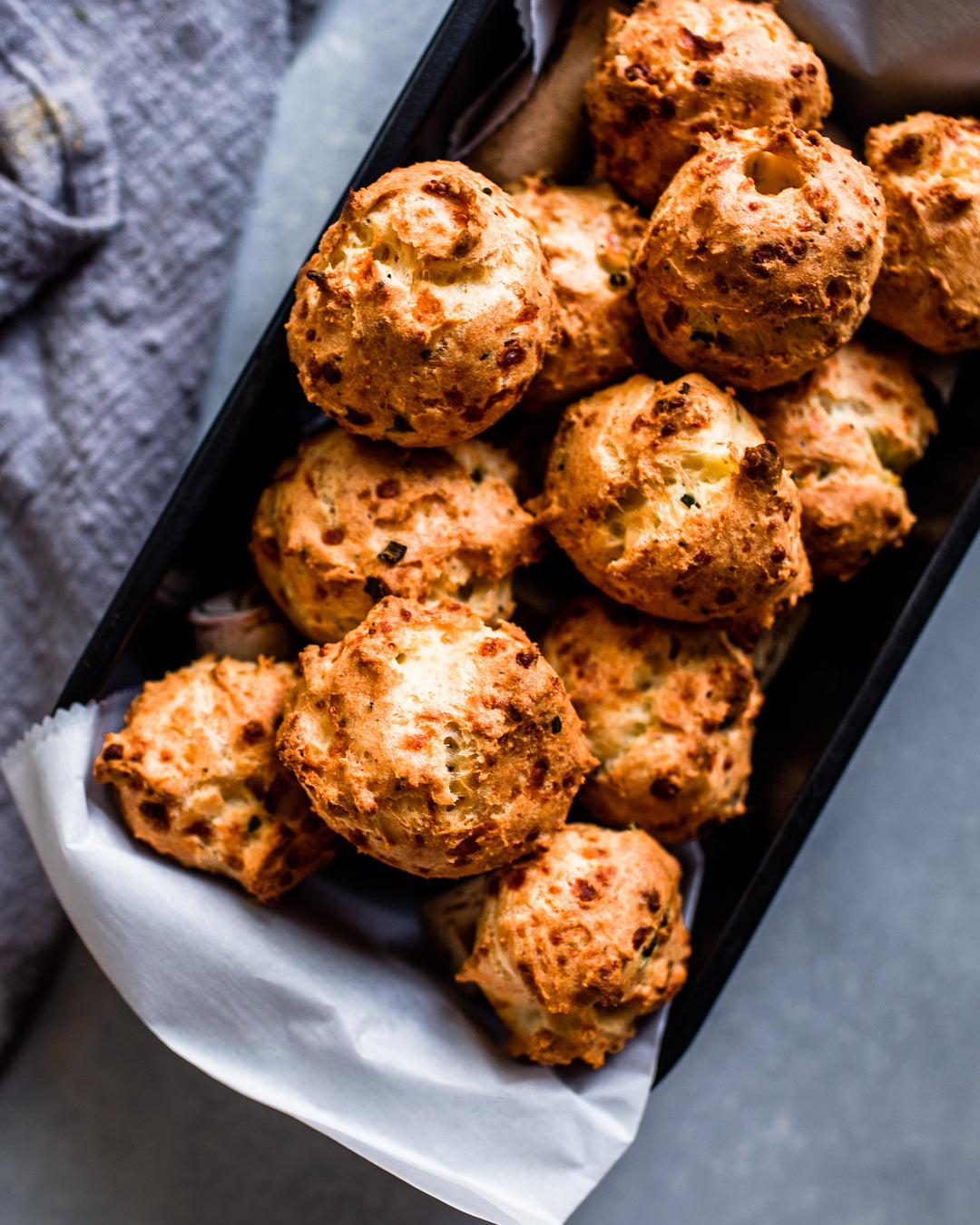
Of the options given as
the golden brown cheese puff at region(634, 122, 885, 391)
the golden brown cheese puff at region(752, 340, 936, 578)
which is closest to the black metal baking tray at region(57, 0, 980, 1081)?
the golden brown cheese puff at region(752, 340, 936, 578)

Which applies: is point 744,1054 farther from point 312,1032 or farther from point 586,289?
point 586,289

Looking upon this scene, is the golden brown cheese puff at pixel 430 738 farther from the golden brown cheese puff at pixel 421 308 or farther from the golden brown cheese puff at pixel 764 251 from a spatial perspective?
the golden brown cheese puff at pixel 764 251

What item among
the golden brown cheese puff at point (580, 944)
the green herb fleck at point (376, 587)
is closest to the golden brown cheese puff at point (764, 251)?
the green herb fleck at point (376, 587)

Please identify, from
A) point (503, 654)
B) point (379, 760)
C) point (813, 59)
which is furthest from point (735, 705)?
point (813, 59)

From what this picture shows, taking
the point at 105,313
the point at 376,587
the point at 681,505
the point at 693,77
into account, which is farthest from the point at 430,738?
the point at 105,313

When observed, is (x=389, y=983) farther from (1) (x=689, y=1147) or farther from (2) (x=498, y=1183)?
(1) (x=689, y=1147)
